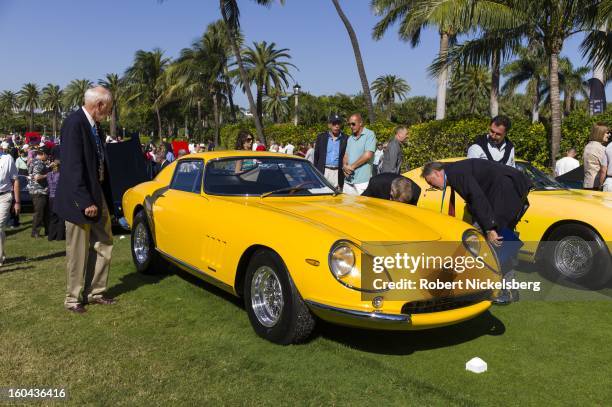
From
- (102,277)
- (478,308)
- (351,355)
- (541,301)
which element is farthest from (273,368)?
(541,301)

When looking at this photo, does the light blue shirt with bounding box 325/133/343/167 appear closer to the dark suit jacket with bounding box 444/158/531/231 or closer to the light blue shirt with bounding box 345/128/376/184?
the light blue shirt with bounding box 345/128/376/184

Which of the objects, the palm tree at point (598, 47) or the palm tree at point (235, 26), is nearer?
the palm tree at point (598, 47)

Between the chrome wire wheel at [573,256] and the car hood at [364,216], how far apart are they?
7.18 feet

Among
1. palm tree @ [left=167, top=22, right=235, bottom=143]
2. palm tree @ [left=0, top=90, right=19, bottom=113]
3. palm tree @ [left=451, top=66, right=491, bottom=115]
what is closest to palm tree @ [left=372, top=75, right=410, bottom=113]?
palm tree @ [left=451, top=66, right=491, bottom=115]

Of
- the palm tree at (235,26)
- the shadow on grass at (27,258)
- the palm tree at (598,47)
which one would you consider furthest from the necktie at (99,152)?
the palm tree at (235,26)

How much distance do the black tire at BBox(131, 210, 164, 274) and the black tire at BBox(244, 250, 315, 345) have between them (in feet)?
6.98

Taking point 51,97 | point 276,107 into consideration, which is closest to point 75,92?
point 51,97

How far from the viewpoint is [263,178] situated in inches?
196

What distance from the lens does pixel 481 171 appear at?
4.60 metres

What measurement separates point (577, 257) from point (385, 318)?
Answer: 3.33 meters

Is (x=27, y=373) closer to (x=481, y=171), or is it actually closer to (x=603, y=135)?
(x=481, y=171)

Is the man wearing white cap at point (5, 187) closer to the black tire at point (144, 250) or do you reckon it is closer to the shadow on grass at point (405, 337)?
the black tire at point (144, 250)

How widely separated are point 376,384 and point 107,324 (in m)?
2.46

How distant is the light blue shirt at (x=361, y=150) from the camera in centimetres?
668
